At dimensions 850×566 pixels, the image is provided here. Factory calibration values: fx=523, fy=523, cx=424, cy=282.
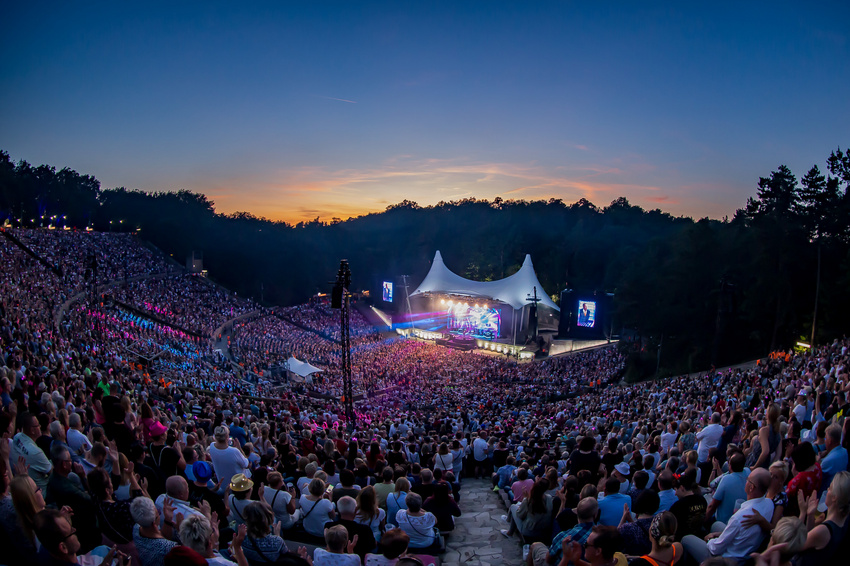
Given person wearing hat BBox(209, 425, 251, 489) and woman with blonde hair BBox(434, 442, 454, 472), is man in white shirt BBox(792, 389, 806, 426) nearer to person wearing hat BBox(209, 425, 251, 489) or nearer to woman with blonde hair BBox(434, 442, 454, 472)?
woman with blonde hair BBox(434, 442, 454, 472)

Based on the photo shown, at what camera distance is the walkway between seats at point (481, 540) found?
4.46 m

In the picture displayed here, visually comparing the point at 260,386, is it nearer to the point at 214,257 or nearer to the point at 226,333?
the point at 226,333

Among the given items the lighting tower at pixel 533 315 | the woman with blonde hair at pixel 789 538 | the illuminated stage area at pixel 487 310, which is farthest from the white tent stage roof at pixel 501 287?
the woman with blonde hair at pixel 789 538

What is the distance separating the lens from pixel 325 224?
79438 millimetres

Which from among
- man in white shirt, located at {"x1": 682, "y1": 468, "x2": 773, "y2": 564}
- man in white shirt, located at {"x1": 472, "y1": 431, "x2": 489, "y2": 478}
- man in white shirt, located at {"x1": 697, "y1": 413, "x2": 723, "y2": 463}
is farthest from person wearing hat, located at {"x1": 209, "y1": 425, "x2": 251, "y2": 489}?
man in white shirt, located at {"x1": 697, "y1": 413, "x2": 723, "y2": 463}

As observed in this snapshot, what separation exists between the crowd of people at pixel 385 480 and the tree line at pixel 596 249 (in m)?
11.5

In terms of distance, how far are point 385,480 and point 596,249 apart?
138 ft

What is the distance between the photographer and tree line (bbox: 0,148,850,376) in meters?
21.6

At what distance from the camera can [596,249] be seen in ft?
144

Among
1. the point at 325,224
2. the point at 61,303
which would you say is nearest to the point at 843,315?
the point at 61,303

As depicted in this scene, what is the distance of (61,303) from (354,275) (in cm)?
3301

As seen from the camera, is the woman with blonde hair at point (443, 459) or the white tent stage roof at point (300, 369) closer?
the woman with blonde hair at point (443, 459)

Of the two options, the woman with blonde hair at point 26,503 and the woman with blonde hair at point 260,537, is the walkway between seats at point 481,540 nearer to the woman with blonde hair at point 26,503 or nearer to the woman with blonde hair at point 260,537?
the woman with blonde hair at point 260,537

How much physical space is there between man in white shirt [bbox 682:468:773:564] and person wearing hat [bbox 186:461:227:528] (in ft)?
10.5
